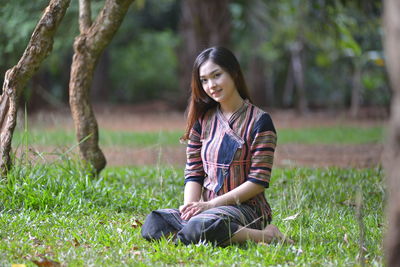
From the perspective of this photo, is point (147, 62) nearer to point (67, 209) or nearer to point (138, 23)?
point (138, 23)

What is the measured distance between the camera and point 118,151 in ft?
26.6

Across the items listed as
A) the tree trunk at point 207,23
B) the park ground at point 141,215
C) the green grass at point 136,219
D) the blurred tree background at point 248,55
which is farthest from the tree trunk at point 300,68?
the green grass at point 136,219

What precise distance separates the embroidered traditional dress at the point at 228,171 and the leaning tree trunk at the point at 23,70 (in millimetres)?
1548

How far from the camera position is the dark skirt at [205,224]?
3305 millimetres

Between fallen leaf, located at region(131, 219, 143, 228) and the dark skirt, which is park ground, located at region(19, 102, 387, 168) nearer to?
fallen leaf, located at region(131, 219, 143, 228)

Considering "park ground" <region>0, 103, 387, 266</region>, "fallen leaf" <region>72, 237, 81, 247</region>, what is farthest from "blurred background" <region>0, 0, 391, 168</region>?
"fallen leaf" <region>72, 237, 81, 247</region>

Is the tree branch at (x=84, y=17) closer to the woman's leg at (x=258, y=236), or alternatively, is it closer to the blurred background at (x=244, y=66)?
the blurred background at (x=244, y=66)

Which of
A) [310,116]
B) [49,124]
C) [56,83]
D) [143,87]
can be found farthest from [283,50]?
[49,124]

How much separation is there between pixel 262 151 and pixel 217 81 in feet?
1.65

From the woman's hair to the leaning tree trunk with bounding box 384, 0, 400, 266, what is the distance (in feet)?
5.14

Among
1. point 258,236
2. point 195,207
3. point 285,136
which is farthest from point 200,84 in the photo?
point 285,136

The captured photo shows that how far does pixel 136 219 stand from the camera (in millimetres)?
4059

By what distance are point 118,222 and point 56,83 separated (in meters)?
16.7

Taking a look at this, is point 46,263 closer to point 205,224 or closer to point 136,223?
point 205,224
